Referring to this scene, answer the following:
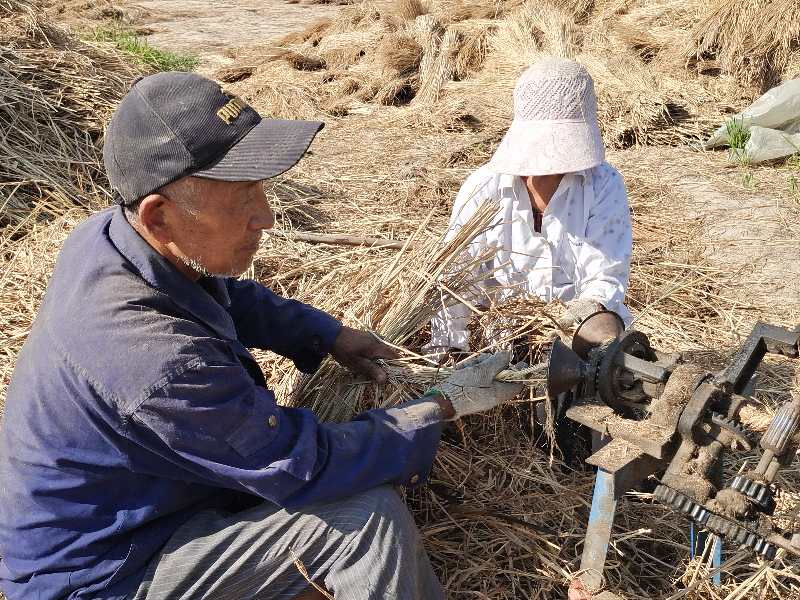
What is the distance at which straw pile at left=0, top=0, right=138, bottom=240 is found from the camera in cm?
450

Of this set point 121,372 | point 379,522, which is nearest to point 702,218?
point 379,522

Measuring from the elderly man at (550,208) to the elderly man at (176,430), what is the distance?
0.95 m

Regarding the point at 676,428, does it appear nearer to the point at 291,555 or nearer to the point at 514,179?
the point at 291,555

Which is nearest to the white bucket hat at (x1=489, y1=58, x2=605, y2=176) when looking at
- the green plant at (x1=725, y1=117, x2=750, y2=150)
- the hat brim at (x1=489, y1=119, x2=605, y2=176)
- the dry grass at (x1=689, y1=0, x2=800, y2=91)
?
the hat brim at (x1=489, y1=119, x2=605, y2=176)

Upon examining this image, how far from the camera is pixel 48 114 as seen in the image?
4.91m

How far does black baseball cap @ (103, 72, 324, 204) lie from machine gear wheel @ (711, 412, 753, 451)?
110cm

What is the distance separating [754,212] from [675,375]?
11.2 ft

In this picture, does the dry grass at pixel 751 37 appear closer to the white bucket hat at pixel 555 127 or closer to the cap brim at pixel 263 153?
the white bucket hat at pixel 555 127

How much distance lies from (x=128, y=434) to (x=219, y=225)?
512 mm

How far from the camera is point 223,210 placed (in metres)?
1.80

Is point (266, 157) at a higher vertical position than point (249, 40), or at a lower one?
higher

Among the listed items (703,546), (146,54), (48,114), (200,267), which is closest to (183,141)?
(200,267)

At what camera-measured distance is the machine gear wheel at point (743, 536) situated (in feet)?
5.23

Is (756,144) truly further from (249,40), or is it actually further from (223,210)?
(249,40)
